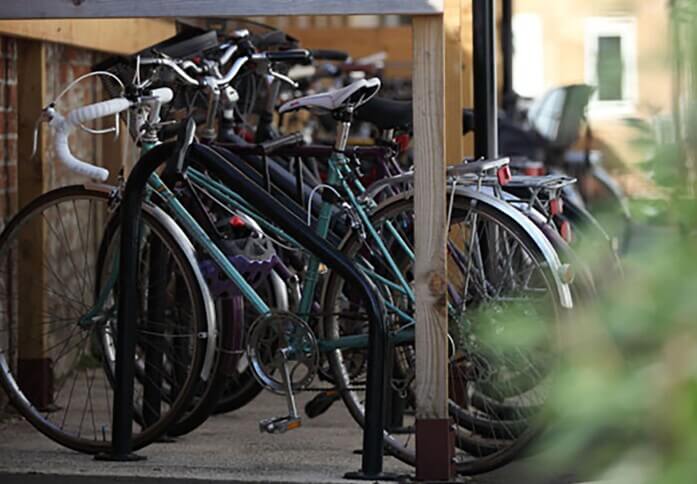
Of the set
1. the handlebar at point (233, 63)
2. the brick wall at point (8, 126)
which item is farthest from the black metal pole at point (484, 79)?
the brick wall at point (8, 126)

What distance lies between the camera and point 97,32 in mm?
5012

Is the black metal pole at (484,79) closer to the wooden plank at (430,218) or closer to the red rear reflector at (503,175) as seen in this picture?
the red rear reflector at (503,175)

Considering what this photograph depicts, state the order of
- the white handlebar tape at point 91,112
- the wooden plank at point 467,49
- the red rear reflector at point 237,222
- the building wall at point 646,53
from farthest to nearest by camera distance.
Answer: the wooden plank at point 467,49 < the red rear reflector at point 237,222 < the white handlebar tape at point 91,112 < the building wall at point 646,53

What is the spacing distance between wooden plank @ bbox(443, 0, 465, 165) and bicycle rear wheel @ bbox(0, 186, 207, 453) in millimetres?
883

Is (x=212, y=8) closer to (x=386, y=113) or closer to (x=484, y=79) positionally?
(x=386, y=113)

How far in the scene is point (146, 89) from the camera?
350 cm

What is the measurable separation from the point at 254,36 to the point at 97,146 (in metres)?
1.34

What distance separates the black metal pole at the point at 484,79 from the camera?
4160mm

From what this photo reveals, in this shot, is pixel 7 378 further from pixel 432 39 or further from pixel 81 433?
pixel 432 39

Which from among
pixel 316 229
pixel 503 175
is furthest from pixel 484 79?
pixel 316 229

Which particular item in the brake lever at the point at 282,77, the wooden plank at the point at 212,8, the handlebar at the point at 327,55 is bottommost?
the brake lever at the point at 282,77

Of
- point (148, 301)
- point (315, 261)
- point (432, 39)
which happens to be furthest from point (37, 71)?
point (432, 39)

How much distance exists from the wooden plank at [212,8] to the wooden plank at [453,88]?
41.9 inches

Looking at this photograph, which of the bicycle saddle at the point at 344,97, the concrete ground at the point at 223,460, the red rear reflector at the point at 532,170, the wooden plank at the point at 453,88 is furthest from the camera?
the red rear reflector at the point at 532,170
